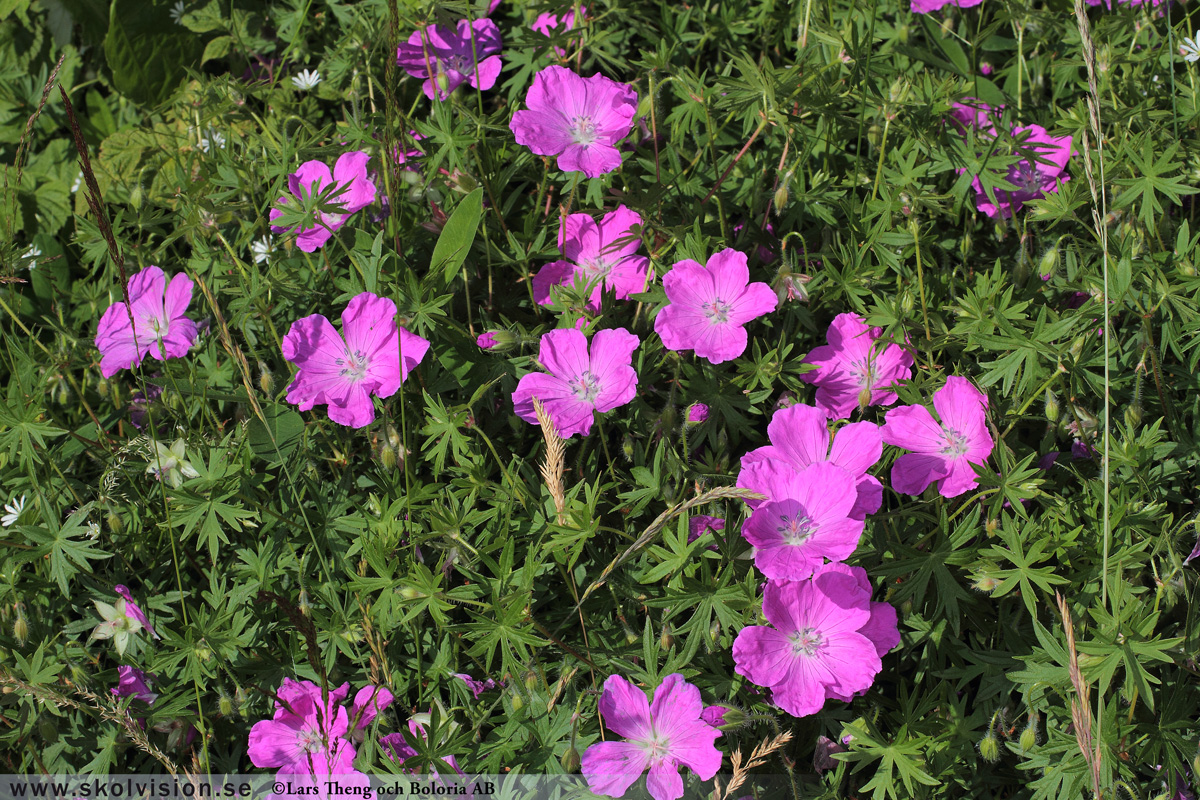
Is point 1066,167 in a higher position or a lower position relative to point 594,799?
higher

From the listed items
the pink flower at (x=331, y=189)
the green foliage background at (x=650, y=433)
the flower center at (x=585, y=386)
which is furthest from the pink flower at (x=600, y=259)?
the pink flower at (x=331, y=189)

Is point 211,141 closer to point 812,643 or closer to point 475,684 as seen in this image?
point 475,684

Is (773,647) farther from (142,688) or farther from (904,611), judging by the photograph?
(142,688)

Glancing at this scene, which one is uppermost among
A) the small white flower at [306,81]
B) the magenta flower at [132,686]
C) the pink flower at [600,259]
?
the small white flower at [306,81]

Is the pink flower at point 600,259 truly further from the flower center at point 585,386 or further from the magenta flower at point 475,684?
the magenta flower at point 475,684

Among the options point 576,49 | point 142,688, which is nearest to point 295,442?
point 142,688

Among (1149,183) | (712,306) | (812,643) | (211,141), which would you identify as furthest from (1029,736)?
(211,141)

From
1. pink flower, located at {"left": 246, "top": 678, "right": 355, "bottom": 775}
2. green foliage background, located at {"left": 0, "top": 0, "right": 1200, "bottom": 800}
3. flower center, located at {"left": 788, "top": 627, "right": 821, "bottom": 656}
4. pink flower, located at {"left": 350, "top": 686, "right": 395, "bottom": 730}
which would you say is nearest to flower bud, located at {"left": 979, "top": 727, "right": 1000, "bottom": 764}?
green foliage background, located at {"left": 0, "top": 0, "right": 1200, "bottom": 800}
